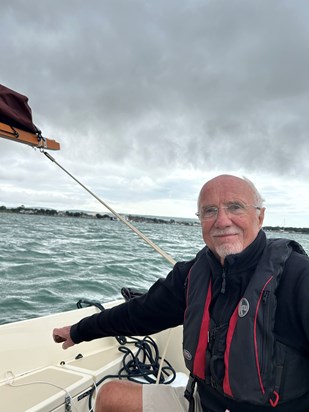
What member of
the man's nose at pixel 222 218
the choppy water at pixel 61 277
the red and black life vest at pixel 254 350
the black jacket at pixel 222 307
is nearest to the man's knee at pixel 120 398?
the black jacket at pixel 222 307

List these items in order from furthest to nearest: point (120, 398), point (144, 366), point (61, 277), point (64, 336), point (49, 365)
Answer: point (61, 277)
point (144, 366)
point (49, 365)
point (64, 336)
point (120, 398)

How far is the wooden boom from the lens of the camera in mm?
2100

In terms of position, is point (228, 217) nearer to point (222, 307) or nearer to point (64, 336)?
point (222, 307)

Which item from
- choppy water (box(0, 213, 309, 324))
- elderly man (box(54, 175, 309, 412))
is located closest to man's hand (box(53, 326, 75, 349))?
elderly man (box(54, 175, 309, 412))

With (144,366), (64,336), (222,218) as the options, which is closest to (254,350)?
(222,218)

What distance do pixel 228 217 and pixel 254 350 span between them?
1.88 ft

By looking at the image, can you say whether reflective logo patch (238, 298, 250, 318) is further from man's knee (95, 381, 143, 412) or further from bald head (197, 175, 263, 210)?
man's knee (95, 381, 143, 412)

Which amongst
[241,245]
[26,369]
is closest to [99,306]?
[26,369]

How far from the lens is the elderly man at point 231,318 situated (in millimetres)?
1299

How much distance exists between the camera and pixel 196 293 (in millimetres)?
1605

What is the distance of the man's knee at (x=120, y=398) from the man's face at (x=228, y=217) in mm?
792

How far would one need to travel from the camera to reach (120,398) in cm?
172

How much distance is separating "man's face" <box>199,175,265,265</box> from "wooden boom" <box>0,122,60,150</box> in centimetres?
122

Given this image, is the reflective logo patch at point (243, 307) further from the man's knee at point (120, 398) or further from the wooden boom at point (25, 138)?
the wooden boom at point (25, 138)
